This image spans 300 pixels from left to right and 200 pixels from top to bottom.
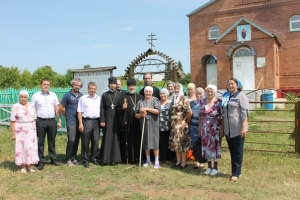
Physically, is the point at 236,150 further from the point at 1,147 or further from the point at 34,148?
the point at 1,147

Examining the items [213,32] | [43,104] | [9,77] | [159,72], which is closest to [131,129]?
[43,104]

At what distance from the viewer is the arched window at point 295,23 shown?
63.4 ft

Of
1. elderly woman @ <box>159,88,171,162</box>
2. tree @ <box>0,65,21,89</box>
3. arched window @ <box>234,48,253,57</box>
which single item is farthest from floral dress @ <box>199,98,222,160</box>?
tree @ <box>0,65,21,89</box>

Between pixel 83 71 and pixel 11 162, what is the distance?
3.49 meters

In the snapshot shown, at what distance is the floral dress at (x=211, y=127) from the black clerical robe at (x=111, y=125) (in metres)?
1.71

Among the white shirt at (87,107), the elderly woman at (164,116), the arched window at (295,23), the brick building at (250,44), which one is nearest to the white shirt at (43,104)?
the white shirt at (87,107)

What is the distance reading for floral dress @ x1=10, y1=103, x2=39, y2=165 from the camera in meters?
5.87

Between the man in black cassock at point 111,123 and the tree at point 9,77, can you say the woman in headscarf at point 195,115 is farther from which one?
the tree at point 9,77

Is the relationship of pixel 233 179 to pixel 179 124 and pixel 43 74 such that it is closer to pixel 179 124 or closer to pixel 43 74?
pixel 179 124

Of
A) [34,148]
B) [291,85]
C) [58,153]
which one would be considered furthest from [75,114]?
[291,85]

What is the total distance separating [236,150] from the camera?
5.16 m

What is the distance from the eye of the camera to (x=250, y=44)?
730 inches

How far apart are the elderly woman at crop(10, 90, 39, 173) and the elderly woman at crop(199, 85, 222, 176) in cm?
311

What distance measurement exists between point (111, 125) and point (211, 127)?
6.57 feet
